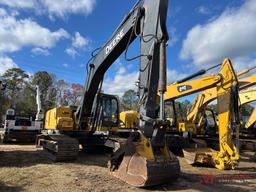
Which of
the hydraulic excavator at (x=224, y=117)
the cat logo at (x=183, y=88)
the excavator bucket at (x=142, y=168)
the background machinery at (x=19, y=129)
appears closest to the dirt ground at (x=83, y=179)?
the excavator bucket at (x=142, y=168)

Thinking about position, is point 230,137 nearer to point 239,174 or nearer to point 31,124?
point 239,174

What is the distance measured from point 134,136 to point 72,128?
5168 millimetres

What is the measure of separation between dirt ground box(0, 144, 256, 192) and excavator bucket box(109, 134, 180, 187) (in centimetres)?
21

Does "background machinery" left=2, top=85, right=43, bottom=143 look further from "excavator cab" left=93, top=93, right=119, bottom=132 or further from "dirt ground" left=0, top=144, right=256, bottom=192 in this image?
"dirt ground" left=0, top=144, right=256, bottom=192

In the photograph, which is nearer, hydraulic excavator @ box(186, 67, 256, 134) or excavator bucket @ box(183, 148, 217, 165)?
excavator bucket @ box(183, 148, 217, 165)

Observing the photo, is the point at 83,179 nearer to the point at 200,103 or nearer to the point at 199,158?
the point at 199,158

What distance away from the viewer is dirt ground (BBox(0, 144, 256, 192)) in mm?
6156

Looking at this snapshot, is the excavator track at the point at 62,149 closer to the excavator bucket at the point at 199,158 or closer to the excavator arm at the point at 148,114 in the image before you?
the excavator arm at the point at 148,114

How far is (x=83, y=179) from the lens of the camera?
685cm

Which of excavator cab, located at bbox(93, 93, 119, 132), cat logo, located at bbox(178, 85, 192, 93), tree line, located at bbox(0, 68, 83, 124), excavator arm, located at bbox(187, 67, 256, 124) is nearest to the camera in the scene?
excavator cab, located at bbox(93, 93, 119, 132)

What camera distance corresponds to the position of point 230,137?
30.9 ft

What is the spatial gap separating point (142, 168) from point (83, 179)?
5.98 ft

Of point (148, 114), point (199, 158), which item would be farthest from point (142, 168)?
point (199, 158)

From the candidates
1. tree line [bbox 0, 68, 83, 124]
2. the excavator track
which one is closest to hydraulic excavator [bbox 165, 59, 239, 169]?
the excavator track
